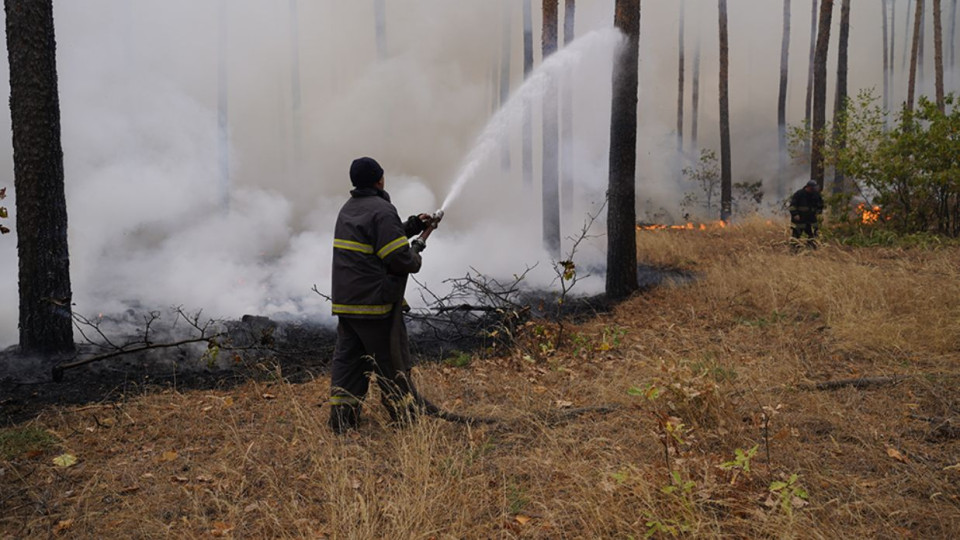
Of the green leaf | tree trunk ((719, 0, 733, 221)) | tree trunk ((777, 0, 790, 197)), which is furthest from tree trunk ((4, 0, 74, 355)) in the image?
tree trunk ((777, 0, 790, 197))

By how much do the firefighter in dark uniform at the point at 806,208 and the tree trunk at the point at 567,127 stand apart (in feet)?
28.0

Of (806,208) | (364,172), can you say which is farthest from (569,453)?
(806,208)

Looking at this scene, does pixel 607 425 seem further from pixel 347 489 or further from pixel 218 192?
pixel 218 192

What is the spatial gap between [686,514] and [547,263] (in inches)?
441

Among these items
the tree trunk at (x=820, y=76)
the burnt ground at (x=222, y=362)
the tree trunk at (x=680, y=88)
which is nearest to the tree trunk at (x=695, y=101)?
the tree trunk at (x=680, y=88)

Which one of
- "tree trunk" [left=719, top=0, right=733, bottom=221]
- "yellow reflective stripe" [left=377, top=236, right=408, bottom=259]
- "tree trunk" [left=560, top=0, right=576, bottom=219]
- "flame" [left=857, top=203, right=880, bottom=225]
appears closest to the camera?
"yellow reflective stripe" [left=377, top=236, right=408, bottom=259]

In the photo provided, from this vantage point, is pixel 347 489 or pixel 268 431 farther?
pixel 268 431

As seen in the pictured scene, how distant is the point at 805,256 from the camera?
32.5 ft

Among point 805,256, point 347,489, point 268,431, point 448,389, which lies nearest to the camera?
point 347,489

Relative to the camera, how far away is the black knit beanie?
446 cm

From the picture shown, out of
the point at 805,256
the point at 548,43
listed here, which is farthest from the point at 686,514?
the point at 548,43

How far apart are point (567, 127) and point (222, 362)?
16.6 m

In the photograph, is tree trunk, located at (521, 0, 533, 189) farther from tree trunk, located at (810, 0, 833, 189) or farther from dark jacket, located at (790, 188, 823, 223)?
dark jacket, located at (790, 188, 823, 223)

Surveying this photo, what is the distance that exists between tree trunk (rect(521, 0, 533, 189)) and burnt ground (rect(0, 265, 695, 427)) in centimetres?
1453
